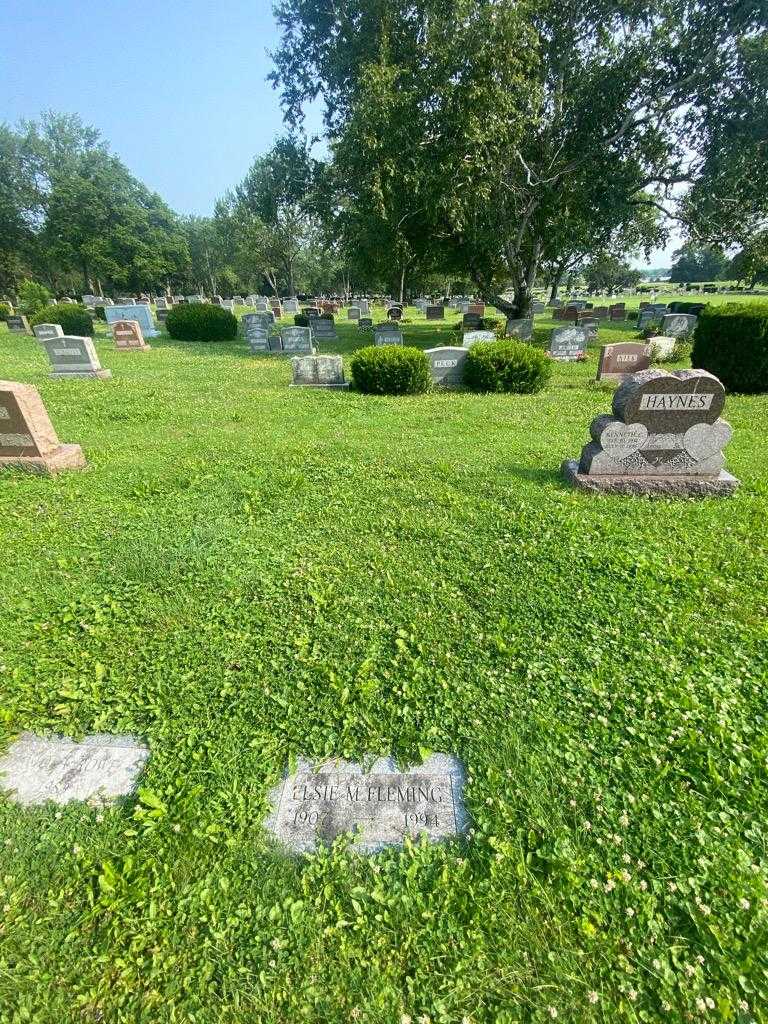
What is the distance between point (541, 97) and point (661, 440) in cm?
1549

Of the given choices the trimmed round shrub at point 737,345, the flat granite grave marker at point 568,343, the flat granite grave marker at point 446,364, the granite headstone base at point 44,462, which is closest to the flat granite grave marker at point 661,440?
the flat granite grave marker at point 446,364

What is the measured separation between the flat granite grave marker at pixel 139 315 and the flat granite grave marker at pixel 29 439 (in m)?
17.4

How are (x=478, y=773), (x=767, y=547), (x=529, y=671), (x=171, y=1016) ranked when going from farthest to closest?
(x=767, y=547)
(x=529, y=671)
(x=478, y=773)
(x=171, y=1016)

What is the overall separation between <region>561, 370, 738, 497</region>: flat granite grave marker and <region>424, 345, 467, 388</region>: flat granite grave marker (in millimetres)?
5887

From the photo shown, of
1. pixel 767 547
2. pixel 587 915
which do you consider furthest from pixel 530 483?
pixel 587 915

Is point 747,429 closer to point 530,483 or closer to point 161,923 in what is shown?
point 530,483

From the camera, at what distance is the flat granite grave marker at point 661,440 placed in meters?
4.70

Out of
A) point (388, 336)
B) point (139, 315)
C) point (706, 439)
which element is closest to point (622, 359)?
point (706, 439)

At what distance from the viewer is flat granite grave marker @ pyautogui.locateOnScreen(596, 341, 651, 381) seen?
36.9ft

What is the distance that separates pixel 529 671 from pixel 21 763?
2.92 meters

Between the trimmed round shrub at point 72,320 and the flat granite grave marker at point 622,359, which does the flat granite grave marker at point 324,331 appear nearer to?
the trimmed round shrub at point 72,320

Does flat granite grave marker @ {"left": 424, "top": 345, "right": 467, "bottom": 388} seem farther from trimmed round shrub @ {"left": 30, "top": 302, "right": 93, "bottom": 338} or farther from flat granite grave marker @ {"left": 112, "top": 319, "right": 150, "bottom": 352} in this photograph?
trimmed round shrub @ {"left": 30, "top": 302, "right": 93, "bottom": 338}

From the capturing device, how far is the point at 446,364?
1038 cm

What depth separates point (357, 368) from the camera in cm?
996
